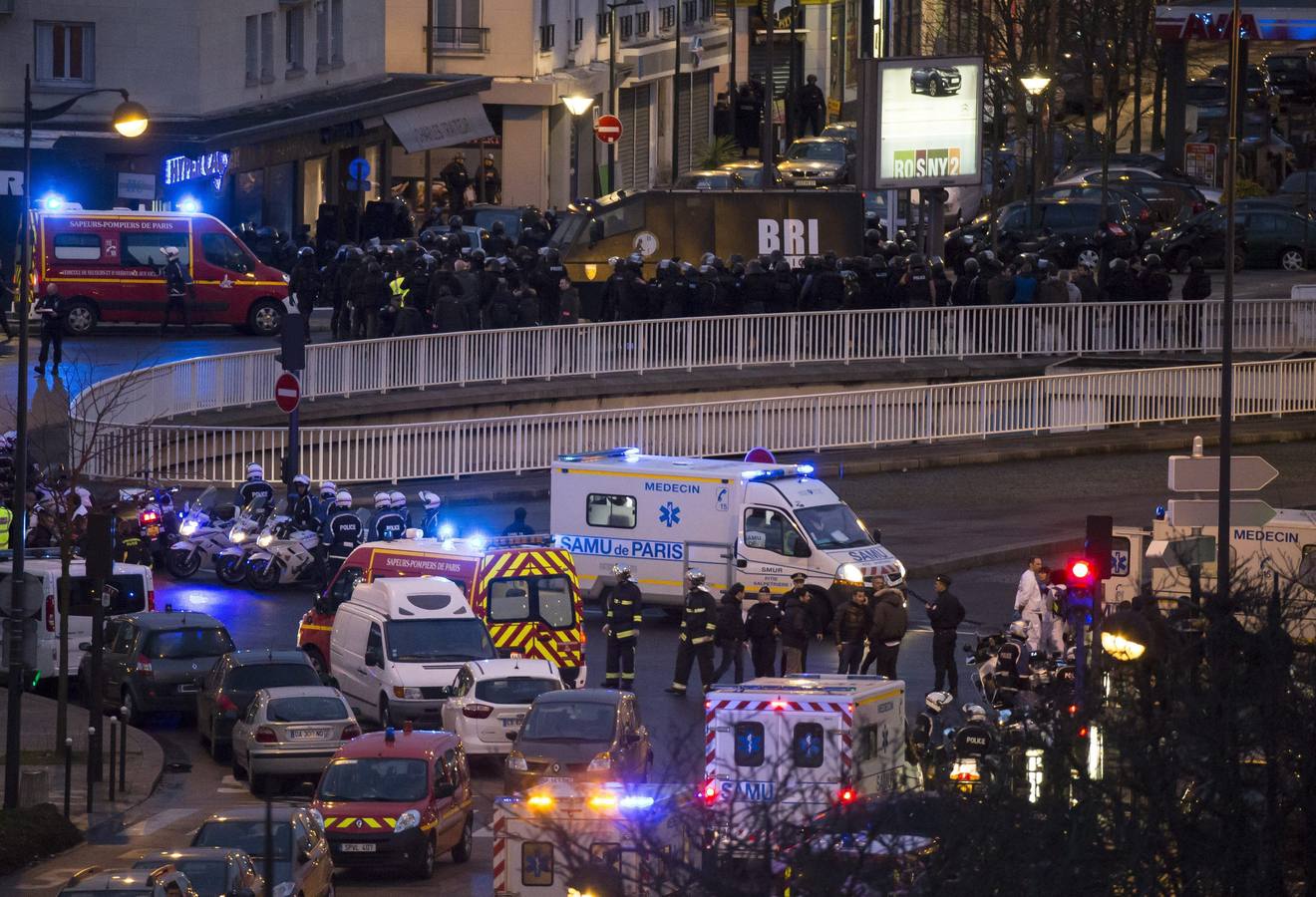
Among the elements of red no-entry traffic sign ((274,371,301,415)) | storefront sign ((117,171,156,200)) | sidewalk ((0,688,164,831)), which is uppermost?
storefront sign ((117,171,156,200))

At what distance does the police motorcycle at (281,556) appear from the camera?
31766 millimetres

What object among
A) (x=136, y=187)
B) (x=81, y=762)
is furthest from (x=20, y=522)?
(x=136, y=187)

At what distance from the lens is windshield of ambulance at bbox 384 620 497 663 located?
86.4 ft

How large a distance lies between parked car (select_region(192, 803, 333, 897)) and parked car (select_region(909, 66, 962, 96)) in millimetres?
29523

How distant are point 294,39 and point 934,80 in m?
25.9

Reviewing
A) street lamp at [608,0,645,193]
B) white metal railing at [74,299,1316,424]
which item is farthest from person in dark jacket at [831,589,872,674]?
street lamp at [608,0,645,193]

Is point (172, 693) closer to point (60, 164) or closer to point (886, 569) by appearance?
point (886, 569)

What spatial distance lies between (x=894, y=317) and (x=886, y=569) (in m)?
11.5

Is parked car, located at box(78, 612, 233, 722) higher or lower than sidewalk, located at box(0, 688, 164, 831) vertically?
higher

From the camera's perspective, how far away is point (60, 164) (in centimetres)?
5903

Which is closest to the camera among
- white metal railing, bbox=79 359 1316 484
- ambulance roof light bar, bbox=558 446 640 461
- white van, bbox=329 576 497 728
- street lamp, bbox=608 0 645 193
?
white van, bbox=329 576 497 728

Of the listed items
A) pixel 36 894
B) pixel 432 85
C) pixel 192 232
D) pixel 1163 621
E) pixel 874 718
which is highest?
pixel 432 85

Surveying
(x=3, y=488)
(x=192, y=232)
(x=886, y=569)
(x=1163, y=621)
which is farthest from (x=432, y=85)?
(x=1163, y=621)

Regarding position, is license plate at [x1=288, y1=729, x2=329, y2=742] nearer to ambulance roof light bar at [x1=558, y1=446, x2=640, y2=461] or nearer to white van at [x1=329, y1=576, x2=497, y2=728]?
white van at [x1=329, y1=576, x2=497, y2=728]
